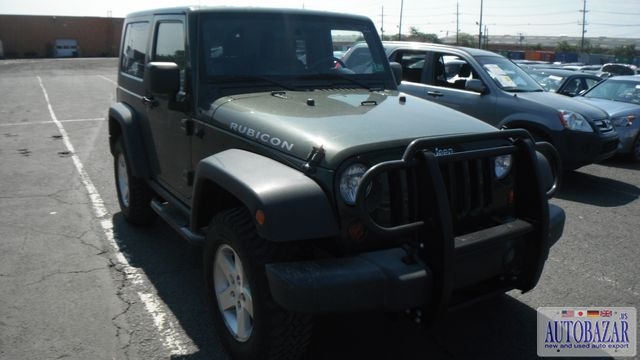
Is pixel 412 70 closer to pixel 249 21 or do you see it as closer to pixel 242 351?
pixel 249 21

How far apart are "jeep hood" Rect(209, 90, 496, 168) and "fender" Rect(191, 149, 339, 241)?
17 centimetres

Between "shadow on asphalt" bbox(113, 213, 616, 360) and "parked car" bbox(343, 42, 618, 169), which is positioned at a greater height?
"parked car" bbox(343, 42, 618, 169)

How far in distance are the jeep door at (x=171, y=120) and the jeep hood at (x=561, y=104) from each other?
17.1 feet

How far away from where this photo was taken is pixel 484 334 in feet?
11.7

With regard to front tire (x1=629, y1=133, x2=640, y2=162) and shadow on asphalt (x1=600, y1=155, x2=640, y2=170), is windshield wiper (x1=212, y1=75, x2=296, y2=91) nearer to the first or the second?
shadow on asphalt (x1=600, y1=155, x2=640, y2=170)

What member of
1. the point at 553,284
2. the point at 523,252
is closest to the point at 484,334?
the point at 523,252

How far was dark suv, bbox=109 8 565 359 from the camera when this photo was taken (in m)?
2.61

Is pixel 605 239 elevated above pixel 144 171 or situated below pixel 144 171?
below

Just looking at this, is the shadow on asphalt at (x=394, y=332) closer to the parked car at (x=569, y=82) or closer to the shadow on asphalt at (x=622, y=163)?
the shadow on asphalt at (x=622, y=163)

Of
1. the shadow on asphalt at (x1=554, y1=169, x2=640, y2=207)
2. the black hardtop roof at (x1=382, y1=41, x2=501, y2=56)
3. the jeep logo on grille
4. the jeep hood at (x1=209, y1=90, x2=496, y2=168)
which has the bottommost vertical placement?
the shadow on asphalt at (x1=554, y1=169, x2=640, y2=207)

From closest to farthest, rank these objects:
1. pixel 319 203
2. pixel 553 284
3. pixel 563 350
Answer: pixel 319 203
pixel 563 350
pixel 553 284

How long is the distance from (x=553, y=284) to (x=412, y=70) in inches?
214

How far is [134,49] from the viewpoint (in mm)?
5387

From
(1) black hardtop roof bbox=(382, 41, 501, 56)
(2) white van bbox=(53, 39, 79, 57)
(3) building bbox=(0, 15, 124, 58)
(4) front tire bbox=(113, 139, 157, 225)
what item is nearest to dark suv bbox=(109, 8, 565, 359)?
(4) front tire bbox=(113, 139, 157, 225)
